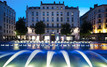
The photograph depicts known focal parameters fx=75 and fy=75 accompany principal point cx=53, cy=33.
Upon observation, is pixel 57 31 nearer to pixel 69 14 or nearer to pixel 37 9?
pixel 69 14

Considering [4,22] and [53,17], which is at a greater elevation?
[53,17]

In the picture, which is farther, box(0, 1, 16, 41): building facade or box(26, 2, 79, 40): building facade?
box(26, 2, 79, 40): building facade

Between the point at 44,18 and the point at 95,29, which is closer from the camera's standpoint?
the point at 44,18

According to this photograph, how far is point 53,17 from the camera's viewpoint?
41250mm

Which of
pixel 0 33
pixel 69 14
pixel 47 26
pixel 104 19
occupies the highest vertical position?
pixel 69 14

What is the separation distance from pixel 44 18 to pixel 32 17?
674 cm

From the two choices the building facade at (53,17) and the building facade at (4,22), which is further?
the building facade at (53,17)

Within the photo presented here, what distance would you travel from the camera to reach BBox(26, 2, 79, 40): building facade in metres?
40.7

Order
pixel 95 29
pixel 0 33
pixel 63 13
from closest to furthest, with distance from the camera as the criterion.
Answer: pixel 0 33
pixel 63 13
pixel 95 29

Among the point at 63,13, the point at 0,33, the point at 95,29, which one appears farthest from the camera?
the point at 95,29

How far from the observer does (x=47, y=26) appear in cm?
4006

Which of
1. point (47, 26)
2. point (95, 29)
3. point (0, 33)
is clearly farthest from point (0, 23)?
point (95, 29)

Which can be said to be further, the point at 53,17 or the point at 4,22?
the point at 4,22

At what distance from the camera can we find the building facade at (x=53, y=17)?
134 feet
